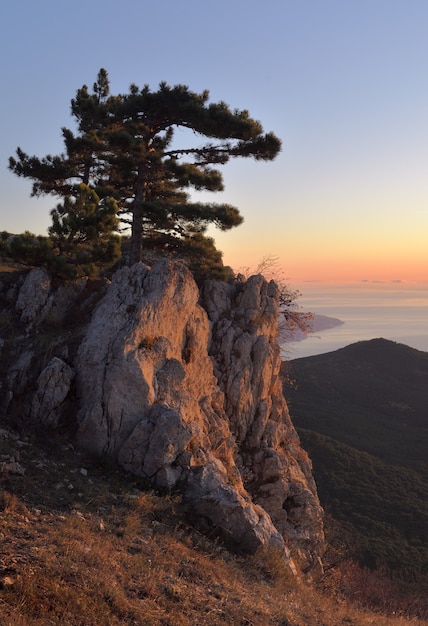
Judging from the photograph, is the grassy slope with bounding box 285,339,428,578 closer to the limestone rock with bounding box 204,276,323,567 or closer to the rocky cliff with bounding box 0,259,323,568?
the limestone rock with bounding box 204,276,323,567

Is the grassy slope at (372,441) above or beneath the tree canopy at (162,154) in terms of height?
beneath

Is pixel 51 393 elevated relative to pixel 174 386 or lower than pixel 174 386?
elevated

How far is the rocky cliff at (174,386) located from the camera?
13727mm

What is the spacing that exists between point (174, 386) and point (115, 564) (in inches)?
302

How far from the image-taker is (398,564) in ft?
108

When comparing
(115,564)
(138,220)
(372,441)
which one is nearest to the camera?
(115,564)

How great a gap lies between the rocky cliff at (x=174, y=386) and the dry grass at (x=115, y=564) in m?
1.04

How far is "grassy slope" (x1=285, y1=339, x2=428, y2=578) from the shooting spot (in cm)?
3778

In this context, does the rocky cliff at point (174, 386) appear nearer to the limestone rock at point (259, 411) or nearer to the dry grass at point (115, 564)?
the limestone rock at point (259, 411)

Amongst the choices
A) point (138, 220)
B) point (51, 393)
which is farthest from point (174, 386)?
point (138, 220)

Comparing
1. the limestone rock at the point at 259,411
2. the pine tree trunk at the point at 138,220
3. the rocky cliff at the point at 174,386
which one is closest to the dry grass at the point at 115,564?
the rocky cliff at the point at 174,386

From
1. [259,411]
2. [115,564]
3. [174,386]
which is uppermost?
[174,386]

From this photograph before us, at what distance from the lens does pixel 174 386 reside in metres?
16.3

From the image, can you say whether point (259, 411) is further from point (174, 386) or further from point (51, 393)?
point (51, 393)
